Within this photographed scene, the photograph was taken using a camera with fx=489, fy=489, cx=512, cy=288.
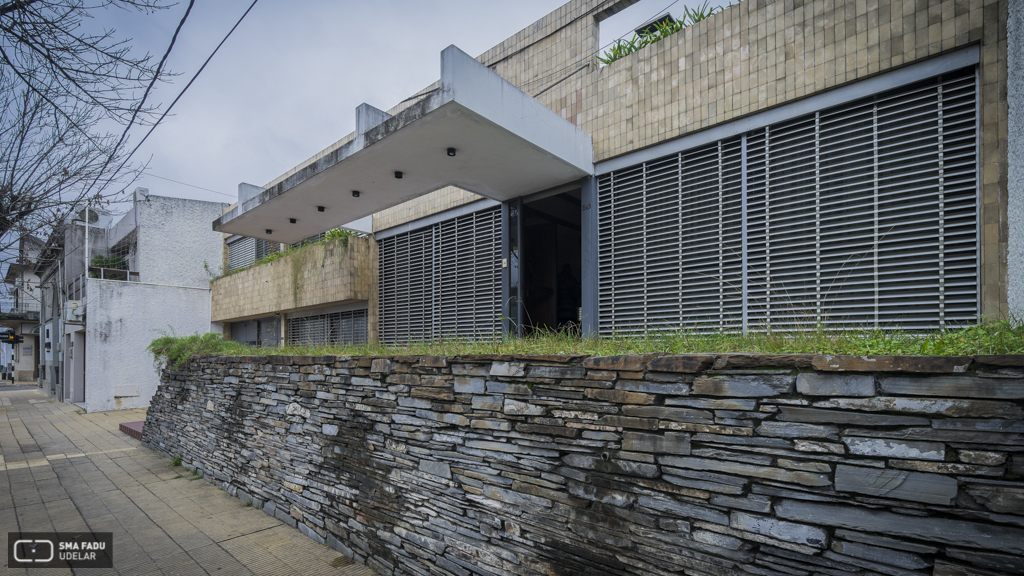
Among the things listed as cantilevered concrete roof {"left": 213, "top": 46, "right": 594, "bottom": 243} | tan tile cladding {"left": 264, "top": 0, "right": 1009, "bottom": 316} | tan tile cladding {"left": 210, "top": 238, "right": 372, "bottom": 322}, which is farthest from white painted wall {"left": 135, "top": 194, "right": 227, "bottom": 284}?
tan tile cladding {"left": 264, "top": 0, "right": 1009, "bottom": 316}

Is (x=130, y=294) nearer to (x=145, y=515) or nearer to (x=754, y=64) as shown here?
(x=145, y=515)

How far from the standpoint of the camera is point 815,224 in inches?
184

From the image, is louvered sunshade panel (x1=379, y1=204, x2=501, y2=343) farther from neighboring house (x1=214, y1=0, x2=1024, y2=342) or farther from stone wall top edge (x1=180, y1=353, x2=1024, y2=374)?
stone wall top edge (x1=180, y1=353, x2=1024, y2=374)

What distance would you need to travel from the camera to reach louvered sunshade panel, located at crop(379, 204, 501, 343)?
7.80m

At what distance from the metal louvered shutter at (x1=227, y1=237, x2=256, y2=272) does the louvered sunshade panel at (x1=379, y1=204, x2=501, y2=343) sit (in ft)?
25.2

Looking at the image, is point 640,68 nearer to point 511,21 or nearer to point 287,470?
point 511,21

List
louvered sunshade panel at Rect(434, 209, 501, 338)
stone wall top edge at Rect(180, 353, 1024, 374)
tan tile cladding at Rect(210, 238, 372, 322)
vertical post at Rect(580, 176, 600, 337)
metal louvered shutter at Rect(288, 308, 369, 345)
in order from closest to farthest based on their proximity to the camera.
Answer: stone wall top edge at Rect(180, 353, 1024, 374)
vertical post at Rect(580, 176, 600, 337)
louvered sunshade panel at Rect(434, 209, 501, 338)
tan tile cladding at Rect(210, 238, 372, 322)
metal louvered shutter at Rect(288, 308, 369, 345)

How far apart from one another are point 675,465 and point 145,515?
238 inches

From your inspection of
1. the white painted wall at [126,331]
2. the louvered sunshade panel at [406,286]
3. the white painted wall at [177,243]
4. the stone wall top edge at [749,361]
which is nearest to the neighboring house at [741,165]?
the louvered sunshade panel at [406,286]

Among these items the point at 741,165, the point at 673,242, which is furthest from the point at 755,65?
the point at 673,242

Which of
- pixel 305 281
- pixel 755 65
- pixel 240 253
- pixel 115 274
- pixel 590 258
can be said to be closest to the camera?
pixel 755 65

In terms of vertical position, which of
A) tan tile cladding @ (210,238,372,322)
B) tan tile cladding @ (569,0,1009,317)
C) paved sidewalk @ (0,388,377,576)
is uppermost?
tan tile cladding @ (569,0,1009,317)

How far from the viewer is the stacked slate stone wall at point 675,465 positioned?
5.84 ft

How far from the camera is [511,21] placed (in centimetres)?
773
